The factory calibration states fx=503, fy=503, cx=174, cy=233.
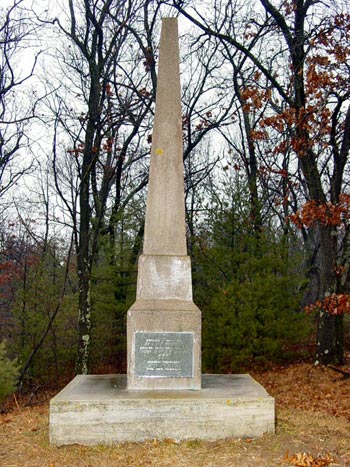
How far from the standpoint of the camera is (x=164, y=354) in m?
5.89

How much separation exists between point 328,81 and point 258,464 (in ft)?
21.4

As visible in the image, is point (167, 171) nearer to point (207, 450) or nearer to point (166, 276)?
point (166, 276)

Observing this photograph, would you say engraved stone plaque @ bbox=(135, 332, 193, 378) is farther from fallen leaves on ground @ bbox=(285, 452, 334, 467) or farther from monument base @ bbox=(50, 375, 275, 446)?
fallen leaves on ground @ bbox=(285, 452, 334, 467)

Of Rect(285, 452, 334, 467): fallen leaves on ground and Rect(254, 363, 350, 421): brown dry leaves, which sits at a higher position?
Rect(285, 452, 334, 467): fallen leaves on ground

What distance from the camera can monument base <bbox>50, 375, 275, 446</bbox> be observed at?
5.14 metres

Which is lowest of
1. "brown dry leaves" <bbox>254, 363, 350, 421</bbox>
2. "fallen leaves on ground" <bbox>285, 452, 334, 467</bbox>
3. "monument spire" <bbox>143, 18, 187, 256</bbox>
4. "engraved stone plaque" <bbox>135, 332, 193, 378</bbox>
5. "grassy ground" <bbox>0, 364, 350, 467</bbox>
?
"brown dry leaves" <bbox>254, 363, 350, 421</bbox>

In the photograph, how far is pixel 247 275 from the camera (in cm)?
1227

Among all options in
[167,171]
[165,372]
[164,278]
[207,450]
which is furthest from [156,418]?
[167,171]

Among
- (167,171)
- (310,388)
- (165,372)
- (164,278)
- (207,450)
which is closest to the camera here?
(207,450)

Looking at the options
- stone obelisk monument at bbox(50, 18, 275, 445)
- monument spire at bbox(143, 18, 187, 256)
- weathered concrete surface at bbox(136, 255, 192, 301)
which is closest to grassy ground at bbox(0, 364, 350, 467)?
stone obelisk monument at bbox(50, 18, 275, 445)

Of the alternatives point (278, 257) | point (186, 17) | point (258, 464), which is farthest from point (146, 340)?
point (186, 17)

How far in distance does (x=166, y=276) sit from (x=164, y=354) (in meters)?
0.93

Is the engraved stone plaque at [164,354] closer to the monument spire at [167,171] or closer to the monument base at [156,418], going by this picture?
the monument base at [156,418]

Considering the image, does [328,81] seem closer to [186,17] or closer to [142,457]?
[186,17]
